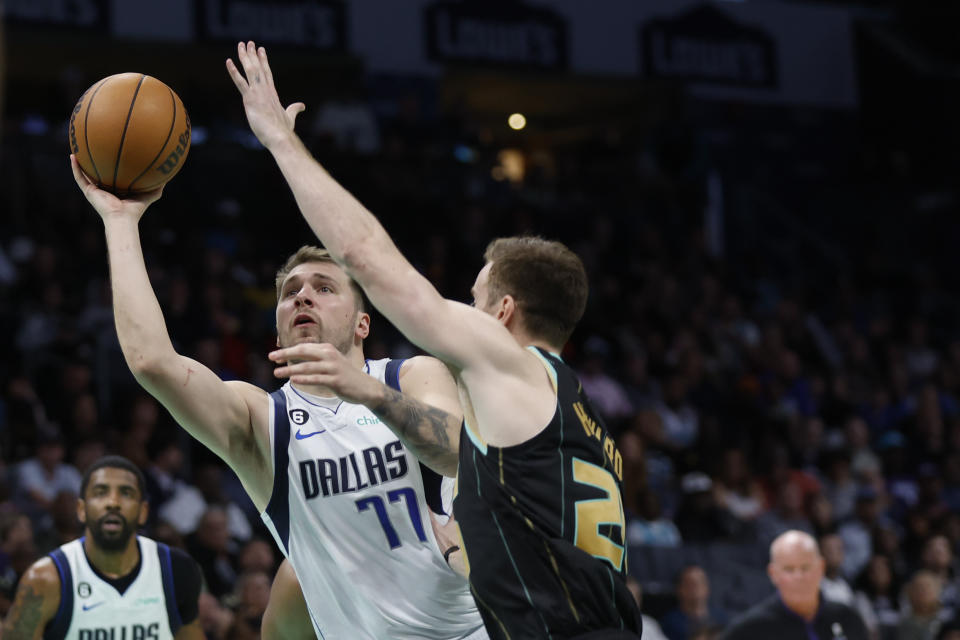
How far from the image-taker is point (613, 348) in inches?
554

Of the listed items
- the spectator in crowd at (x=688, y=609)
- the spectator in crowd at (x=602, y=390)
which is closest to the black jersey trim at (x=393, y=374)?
the spectator in crowd at (x=688, y=609)

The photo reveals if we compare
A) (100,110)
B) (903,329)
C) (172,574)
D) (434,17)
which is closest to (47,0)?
(434,17)

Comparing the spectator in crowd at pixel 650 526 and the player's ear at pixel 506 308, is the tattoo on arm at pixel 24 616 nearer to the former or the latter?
the player's ear at pixel 506 308

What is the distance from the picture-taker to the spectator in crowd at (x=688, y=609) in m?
9.43

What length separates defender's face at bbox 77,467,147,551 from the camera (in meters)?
6.15

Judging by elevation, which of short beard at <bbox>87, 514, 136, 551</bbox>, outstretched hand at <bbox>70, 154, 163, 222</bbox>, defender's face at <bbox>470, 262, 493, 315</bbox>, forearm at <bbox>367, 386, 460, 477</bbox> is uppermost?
outstretched hand at <bbox>70, 154, 163, 222</bbox>

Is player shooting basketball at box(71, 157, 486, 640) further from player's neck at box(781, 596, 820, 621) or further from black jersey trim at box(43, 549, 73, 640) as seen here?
player's neck at box(781, 596, 820, 621)

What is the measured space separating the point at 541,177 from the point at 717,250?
329 cm

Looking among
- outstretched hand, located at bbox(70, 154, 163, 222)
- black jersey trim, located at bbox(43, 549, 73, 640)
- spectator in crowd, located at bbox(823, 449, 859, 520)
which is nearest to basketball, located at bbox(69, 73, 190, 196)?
outstretched hand, located at bbox(70, 154, 163, 222)

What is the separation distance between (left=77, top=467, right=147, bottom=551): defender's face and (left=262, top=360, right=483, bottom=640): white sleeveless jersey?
6.33ft

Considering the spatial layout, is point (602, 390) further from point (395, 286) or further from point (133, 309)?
point (395, 286)

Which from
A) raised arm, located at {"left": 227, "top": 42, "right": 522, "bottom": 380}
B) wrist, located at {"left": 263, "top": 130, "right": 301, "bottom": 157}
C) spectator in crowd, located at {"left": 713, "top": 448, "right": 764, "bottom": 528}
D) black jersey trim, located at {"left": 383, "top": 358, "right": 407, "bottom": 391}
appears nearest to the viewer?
raised arm, located at {"left": 227, "top": 42, "right": 522, "bottom": 380}

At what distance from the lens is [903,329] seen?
57.3 feet

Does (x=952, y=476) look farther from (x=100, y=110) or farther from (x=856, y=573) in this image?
(x=100, y=110)
